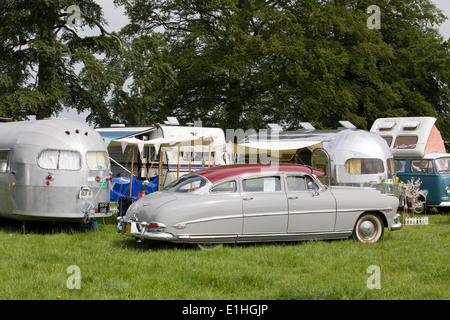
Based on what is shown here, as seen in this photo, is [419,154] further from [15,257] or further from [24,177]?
[15,257]

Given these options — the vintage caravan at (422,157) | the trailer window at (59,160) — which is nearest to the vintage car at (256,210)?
the trailer window at (59,160)

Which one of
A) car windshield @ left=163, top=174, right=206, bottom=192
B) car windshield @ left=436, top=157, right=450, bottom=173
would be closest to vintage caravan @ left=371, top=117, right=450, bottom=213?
car windshield @ left=436, top=157, right=450, bottom=173

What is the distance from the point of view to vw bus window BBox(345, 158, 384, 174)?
15.2 metres

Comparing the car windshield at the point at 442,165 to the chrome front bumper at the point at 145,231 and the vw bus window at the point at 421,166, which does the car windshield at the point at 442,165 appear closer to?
the vw bus window at the point at 421,166

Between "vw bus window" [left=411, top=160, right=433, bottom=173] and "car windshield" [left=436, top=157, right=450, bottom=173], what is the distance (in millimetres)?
202

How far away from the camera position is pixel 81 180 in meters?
12.0

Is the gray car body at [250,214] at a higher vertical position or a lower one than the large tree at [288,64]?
lower

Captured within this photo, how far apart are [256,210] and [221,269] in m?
1.98

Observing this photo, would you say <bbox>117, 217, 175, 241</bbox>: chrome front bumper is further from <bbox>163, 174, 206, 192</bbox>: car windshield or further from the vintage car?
<bbox>163, 174, 206, 192</bbox>: car windshield

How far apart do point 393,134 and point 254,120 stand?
10.4 metres

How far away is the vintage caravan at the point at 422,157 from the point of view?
680 inches

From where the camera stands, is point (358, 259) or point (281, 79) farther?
point (281, 79)

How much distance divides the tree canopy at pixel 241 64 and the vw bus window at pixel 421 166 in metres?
9.97

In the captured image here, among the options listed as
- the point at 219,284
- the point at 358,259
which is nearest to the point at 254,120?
the point at 358,259
